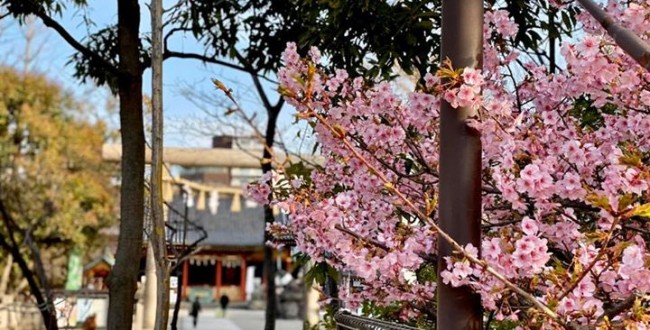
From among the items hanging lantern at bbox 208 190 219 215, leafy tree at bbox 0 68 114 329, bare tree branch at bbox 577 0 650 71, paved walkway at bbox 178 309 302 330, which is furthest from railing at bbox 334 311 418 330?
hanging lantern at bbox 208 190 219 215

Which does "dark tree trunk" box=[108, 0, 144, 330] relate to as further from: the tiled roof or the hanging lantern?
the hanging lantern

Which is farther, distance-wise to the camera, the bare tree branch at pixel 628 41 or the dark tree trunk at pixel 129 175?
the dark tree trunk at pixel 129 175

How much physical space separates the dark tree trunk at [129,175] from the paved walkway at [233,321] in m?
13.3

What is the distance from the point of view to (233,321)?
23.5m

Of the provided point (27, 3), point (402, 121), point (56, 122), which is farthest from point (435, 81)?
point (56, 122)

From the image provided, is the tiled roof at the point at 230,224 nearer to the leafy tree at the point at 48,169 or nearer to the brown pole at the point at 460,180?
the leafy tree at the point at 48,169

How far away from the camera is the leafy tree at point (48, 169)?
61.2ft

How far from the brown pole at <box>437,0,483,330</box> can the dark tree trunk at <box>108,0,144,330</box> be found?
4878 millimetres

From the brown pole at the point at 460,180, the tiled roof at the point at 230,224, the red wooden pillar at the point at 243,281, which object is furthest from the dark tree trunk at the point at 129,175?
the red wooden pillar at the point at 243,281

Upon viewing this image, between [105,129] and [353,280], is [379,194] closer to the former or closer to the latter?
[353,280]

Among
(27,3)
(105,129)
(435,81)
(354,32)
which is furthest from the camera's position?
(105,129)

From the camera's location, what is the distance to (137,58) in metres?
6.83

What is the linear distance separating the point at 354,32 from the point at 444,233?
3766 mm

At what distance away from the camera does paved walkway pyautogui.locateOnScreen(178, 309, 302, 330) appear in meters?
20.7
